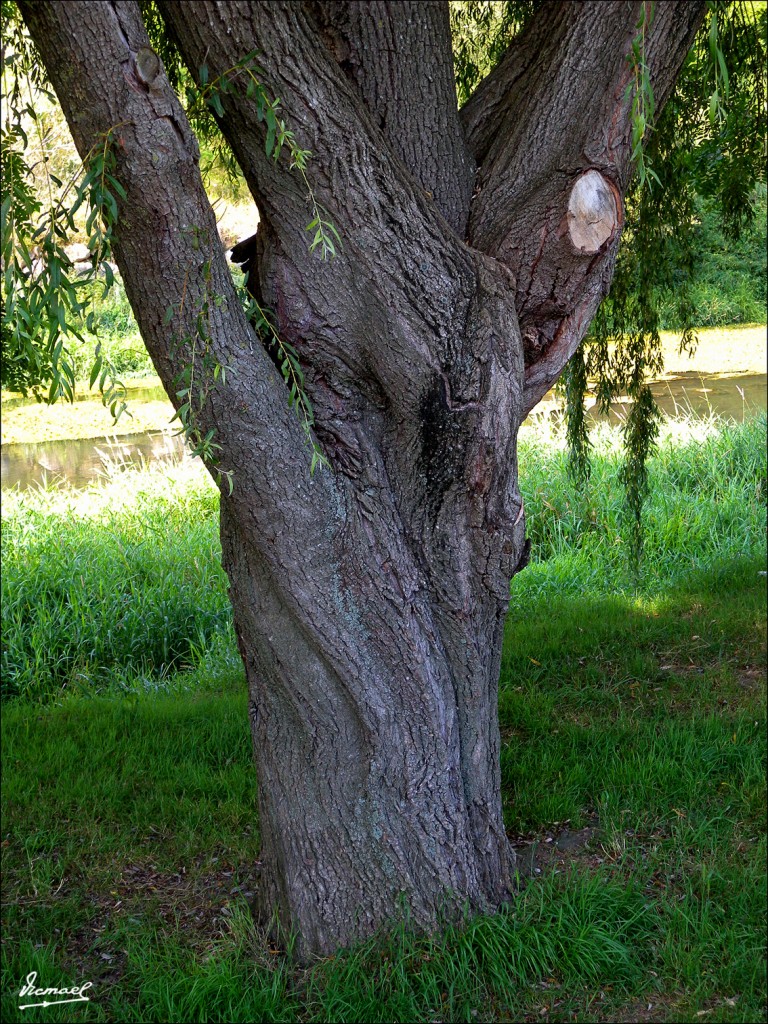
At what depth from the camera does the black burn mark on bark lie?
2750 millimetres

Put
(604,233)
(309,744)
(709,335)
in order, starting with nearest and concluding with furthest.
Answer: (604,233) → (309,744) → (709,335)

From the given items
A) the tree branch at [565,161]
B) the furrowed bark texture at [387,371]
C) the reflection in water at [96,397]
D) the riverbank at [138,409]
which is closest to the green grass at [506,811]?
the furrowed bark texture at [387,371]

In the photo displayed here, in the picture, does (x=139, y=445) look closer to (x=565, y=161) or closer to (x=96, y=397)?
(x=96, y=397)

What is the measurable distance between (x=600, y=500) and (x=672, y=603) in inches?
83.3

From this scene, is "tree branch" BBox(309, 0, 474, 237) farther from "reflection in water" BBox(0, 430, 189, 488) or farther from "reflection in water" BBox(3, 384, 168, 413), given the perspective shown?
"reflection in water" BBox(3, 384, 168, 413)

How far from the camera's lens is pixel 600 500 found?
8.01m

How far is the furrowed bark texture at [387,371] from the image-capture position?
8.18 feet

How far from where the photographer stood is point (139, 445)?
13.6 m

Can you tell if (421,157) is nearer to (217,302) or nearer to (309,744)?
(217,302)

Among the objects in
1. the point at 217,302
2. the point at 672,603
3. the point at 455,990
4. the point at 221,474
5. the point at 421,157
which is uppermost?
the point at 421,157

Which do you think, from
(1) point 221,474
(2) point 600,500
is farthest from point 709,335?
(1) point 221,474

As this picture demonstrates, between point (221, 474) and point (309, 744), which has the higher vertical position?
point (221, 474)

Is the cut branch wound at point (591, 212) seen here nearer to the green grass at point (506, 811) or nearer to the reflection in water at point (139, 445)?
the green grass at point (506, 811)

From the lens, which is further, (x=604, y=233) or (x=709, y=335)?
(x=709, y=335)
